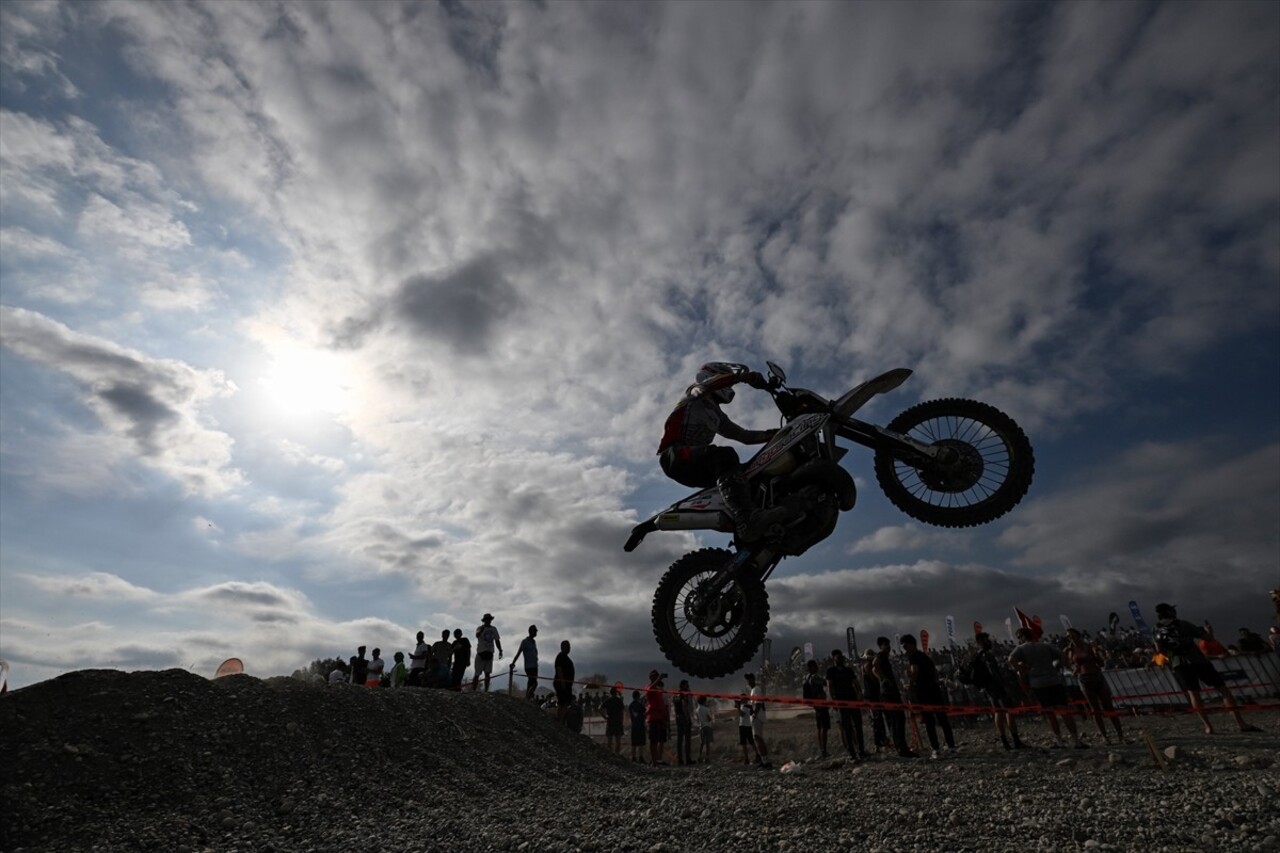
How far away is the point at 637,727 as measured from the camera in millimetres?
16828

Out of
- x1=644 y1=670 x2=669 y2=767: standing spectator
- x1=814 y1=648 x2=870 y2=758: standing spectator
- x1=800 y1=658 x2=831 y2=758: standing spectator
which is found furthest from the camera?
x1=644 y1=670 x2=669 y2=767: standing spectator

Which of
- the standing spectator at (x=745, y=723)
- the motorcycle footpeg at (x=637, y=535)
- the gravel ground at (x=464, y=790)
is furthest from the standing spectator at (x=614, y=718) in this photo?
the motorcycle footpeg at (x=637, y=535)

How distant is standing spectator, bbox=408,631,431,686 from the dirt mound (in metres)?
4.23

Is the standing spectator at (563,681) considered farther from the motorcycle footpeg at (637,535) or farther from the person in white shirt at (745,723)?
the motorcycle footpeg at (637,535)

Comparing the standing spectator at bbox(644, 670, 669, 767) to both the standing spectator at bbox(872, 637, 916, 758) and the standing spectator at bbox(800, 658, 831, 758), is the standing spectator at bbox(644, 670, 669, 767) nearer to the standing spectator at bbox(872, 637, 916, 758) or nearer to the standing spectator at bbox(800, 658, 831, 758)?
the standing spectator at bbox(800, 658, 831, 758)

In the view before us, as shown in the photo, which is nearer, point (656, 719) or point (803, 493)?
point (803, 493)

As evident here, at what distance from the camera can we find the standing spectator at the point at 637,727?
16797 mm

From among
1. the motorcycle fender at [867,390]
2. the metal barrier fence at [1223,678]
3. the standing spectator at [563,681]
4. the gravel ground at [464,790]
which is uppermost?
the motorcycle fender at [867,390]

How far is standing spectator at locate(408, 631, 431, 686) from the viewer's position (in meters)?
17.6

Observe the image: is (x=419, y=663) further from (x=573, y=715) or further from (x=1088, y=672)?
(x=1088, y=672)

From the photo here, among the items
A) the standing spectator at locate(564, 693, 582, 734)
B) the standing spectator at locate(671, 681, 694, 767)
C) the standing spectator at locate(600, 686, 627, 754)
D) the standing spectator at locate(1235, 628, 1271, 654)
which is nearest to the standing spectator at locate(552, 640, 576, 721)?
the standing spectator at locate(564, 693, 582, 734)

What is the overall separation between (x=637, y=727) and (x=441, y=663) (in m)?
5.43

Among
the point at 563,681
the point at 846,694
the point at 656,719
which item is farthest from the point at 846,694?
the point at 563,681

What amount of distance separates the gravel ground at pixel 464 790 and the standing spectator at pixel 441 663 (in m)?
4.63
